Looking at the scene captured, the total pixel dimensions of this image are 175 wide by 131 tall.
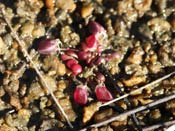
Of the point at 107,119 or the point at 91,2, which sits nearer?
the point at 107,119

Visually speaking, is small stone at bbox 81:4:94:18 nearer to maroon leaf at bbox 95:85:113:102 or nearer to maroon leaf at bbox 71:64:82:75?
maroon leaf at bbox 71:64:82:75

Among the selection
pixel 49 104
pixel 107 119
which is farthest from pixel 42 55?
pixel 107 119

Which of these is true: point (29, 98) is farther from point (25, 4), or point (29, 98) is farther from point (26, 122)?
point (25, 4)

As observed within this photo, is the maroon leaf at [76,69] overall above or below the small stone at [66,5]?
below

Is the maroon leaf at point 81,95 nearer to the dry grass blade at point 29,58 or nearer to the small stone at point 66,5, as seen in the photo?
the dry grass blade at point 29,58

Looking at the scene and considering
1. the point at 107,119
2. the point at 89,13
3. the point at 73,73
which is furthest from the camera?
the point at 89,13

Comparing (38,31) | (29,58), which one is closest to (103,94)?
(29,58)

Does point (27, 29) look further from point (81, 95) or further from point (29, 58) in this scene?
point (81, 95)

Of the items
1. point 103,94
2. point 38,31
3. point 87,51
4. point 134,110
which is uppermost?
point 38,31

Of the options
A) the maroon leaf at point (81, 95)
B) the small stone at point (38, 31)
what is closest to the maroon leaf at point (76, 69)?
the maroon leaf at point (81, 95)
